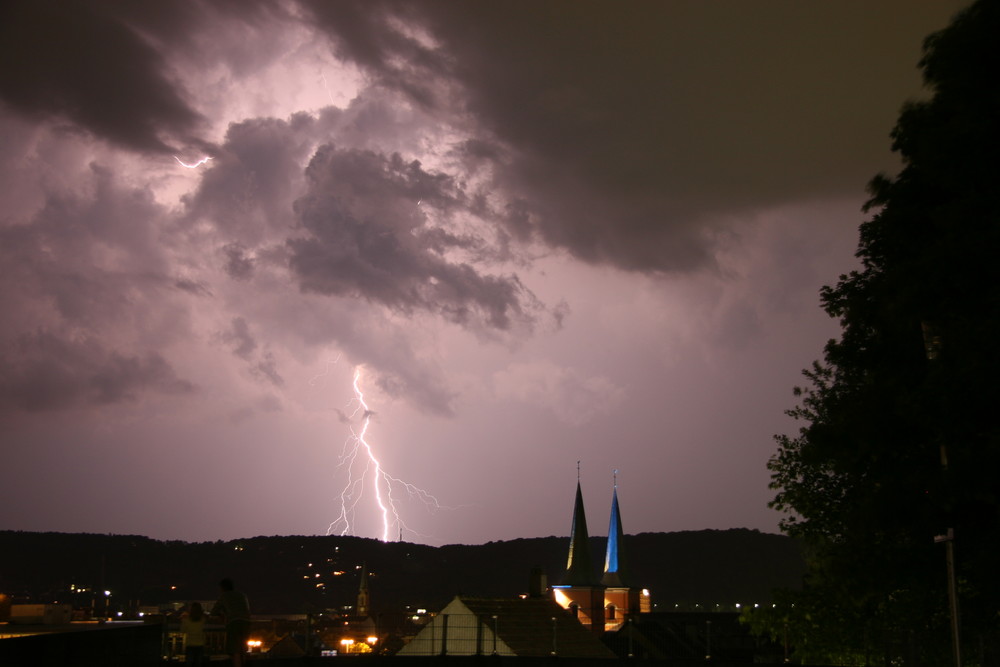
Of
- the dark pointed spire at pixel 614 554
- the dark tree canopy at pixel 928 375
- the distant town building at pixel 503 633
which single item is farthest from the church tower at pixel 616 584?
the dark tree canopy at pixel 928 375

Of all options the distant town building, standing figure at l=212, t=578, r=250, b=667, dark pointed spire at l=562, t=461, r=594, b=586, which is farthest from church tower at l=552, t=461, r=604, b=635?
standing figure at l=212, t=578, r=250, b=667

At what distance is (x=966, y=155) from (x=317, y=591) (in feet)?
516

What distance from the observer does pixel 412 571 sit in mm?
186750

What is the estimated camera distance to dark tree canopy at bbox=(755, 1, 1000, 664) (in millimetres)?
16625

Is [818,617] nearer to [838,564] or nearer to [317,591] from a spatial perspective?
[838,564]

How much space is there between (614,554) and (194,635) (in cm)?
12330

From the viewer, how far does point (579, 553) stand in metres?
132

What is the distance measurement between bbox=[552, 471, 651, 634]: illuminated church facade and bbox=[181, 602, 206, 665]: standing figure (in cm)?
10839

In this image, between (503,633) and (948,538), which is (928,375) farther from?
(503,633)

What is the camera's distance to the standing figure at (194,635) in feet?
57.2

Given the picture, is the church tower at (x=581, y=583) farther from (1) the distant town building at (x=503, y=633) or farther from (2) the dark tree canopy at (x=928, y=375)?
(2) the dark tree canopy at (x=928, y=375)

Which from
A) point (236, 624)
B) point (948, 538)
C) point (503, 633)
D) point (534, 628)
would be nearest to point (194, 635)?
point (236, 624)

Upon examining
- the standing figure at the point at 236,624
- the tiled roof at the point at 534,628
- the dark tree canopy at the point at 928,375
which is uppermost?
the dark tree canopy at the point at 928,375

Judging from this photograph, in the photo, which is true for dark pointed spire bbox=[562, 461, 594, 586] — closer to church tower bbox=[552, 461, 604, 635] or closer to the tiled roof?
church tower bbox=[552, 461, 604, 635]
